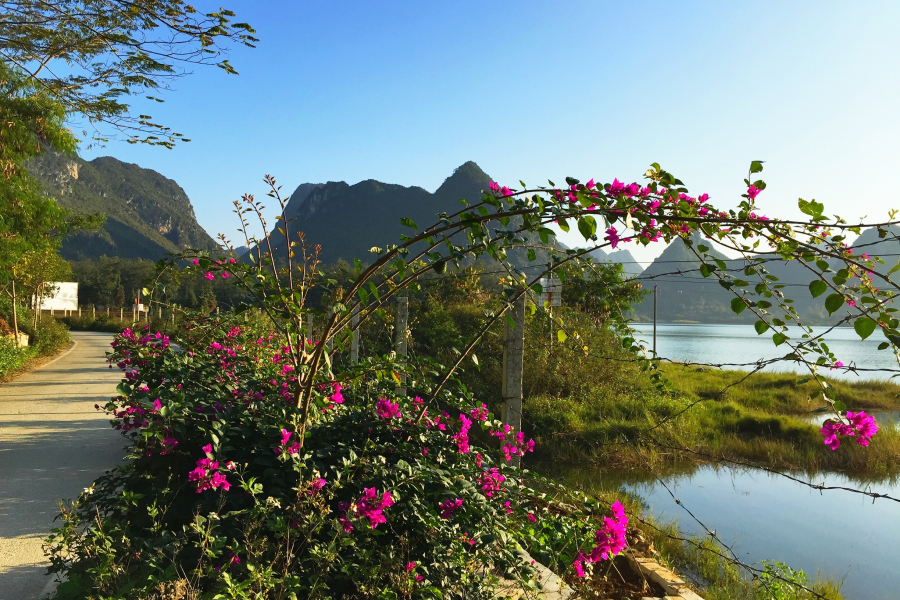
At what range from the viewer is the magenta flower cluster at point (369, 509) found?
1.95 metres

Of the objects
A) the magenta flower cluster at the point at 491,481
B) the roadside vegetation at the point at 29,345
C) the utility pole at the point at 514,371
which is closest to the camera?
the magenta flower cluster at the point at 491,481

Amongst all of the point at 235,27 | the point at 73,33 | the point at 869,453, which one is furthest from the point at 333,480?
the point at 869,453

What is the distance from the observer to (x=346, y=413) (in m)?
2.97

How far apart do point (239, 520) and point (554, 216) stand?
58.8 inches

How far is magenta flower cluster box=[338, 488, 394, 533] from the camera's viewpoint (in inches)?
76.8

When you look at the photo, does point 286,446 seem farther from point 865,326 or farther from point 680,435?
point 680,435

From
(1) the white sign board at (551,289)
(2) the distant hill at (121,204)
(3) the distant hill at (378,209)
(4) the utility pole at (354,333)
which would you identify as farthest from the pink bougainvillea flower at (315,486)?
(3) the distant hill at (378,209)

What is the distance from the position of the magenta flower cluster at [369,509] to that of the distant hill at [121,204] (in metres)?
67.3

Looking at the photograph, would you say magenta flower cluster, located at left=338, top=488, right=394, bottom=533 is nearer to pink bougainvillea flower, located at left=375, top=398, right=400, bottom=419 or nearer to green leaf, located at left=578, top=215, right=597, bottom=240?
pink bougainvillea flower, located at left=375, top=398, right=400, bottom=419

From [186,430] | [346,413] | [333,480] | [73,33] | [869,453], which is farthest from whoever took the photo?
[869,453]

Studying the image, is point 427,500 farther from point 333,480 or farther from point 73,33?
point 73,33

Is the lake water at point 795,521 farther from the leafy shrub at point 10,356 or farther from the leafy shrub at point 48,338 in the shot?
the leafy shrub at point 48,338

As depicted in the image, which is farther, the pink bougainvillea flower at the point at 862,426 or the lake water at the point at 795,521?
the lake water at the point at 795,521

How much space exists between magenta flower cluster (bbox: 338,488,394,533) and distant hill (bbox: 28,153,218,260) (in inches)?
2649
